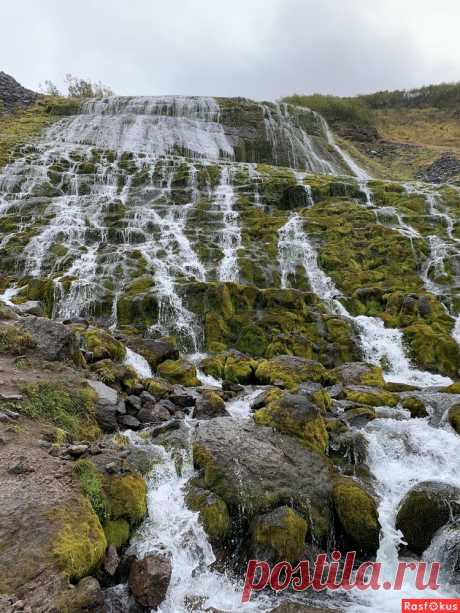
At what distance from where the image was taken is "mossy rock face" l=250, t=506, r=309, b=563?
6.99 m

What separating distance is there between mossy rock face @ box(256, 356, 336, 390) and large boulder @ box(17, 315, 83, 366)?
573cm

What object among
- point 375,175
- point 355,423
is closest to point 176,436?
point 355,423

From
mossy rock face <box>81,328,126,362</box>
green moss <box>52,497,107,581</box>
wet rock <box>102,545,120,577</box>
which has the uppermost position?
mossy rock face <box>81,328,126,362</box>

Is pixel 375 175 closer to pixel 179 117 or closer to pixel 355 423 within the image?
pixel 179 117

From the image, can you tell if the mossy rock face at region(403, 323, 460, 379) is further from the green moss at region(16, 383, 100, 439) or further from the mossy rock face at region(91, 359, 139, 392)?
the green moss at region(16, 383, 100, 439)

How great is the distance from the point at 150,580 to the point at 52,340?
658 cm

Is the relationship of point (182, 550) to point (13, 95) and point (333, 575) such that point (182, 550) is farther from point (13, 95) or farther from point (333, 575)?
point (13, 95)

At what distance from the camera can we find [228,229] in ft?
86.3

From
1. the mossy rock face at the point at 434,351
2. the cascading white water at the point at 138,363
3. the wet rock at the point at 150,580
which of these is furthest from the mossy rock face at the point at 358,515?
the mossy rock face at the point at 434,351

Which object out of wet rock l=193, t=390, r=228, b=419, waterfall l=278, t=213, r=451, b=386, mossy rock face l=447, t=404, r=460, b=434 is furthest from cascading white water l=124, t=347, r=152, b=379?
waterfall l=278, t=213, r=451, b=386

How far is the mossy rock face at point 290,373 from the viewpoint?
14.0 m

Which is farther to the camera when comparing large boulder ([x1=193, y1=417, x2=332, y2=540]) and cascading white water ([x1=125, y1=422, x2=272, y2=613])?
large boulder ([x1=193, y1=417, x2=332, y2=540])

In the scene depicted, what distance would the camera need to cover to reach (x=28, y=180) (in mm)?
31250

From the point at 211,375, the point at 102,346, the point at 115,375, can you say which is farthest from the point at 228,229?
the point at 115,375
